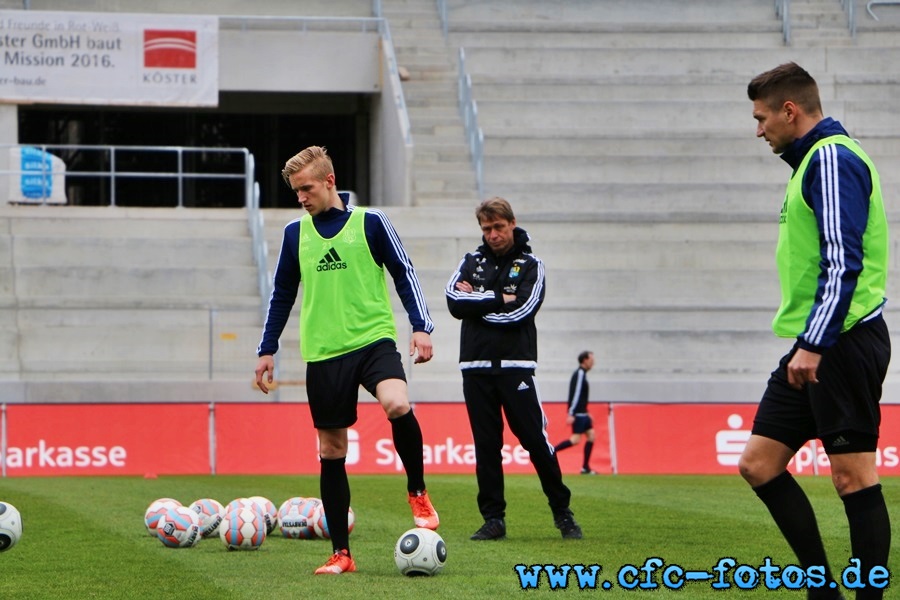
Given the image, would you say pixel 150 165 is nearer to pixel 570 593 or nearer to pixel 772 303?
pixel 772 303

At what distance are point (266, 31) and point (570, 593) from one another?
999 inches

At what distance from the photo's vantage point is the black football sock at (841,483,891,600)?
6.00m

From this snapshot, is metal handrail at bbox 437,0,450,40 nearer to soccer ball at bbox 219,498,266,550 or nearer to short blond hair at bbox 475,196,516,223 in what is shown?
short blond hair at bbox 475,196,516,223

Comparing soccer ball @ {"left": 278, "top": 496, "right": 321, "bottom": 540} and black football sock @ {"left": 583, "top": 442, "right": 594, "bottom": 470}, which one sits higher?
soccer ball @ {"left": 278, "top": 496, "right": 321, "bottom": 540}

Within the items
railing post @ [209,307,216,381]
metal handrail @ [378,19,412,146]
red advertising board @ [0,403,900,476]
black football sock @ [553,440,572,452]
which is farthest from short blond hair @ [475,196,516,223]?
metal handrail @ [378,19,412,146]

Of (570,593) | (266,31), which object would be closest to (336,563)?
(570,593)

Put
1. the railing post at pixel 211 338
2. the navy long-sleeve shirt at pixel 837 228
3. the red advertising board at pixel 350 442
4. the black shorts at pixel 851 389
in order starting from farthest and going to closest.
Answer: the railing post at pixel 211 338
the red advertising board at pixel 350 442
the black shorts at pixel 851 389
the navy long-sleeve shirt at pixel 837 228

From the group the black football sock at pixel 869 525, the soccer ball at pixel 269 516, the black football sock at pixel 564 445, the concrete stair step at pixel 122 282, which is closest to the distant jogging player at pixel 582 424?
the black football sock at pixel 564 445

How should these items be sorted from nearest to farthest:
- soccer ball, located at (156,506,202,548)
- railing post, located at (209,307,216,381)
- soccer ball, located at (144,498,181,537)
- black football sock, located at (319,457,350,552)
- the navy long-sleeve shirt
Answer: the navy long-sleeve shirt, black football sock, located at (319,457,350,552), soccer ball, located at (156,506,202,548), soccer ball, located at (144,498,181,537), railing post, located at (209,307,216,381)

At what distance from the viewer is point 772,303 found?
25531 millimetres

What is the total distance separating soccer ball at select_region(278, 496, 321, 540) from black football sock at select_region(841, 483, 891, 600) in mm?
4629

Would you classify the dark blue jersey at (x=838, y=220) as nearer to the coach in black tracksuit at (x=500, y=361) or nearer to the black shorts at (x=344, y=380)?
the black shorts at (x=344, y=380)

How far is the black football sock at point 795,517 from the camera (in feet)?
20.5

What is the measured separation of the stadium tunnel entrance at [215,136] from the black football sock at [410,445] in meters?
25.7
